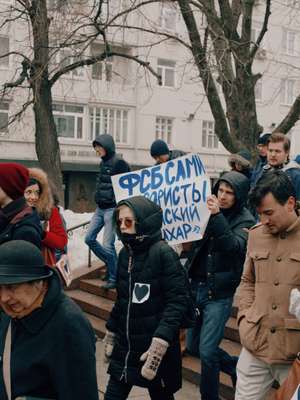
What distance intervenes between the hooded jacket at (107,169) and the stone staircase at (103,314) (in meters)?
1.39

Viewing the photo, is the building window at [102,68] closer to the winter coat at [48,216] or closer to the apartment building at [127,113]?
the apartment building at [127,113]

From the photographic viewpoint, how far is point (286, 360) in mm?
3484

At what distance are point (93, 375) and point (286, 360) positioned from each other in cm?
151

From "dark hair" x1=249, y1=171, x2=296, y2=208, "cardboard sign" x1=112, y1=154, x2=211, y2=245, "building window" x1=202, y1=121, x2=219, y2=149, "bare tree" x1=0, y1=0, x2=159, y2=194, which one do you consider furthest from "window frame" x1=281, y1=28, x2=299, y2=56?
"dark hair" x1=249, y1=171, x2=296, y2=208

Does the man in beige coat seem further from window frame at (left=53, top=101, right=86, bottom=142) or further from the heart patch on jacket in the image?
window frame at (left=53, top=101, right=86, bottom=142)

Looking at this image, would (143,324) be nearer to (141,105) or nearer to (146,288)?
(146,288)

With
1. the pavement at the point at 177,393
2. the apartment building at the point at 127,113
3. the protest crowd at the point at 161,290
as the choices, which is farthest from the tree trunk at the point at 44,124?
the apartment building at the point at 127,113

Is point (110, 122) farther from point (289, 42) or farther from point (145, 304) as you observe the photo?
point (145, 304)

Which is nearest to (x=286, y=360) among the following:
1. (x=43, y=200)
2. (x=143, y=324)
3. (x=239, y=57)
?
(x=143, y=324)

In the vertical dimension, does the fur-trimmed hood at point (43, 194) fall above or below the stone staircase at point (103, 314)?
above

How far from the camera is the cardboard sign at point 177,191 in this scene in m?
5.05

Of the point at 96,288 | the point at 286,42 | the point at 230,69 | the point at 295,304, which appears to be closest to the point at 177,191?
the point at 295,304

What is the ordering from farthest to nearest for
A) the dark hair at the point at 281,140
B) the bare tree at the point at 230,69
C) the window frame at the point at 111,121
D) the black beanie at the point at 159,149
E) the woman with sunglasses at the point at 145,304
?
1. the window frame at the point at 111,121
2. the bare tree at the point at 230,69
3. the black beanie at the point at 159,149
4. the dark hair at the point at 281,140
5. the woman with sunglasses at the point at 145,304

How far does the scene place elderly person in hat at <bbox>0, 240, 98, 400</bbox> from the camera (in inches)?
91.5
